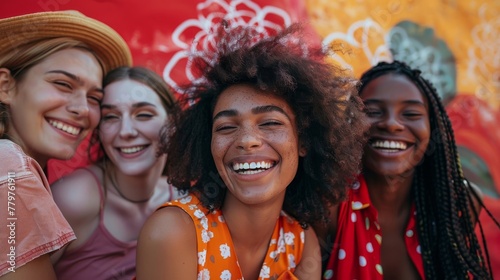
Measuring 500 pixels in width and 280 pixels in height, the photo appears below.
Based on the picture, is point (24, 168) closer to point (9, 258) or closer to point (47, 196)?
point (47, 196)

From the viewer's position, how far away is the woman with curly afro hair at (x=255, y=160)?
1.96 metres

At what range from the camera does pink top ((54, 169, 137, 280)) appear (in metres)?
2.41

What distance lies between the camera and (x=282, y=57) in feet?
6.66

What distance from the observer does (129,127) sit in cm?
258

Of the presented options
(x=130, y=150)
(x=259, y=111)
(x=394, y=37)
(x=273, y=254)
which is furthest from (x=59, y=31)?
(x=394, y=37)

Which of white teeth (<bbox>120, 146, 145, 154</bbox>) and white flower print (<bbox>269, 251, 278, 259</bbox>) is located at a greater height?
white teeth (<bbox>120, 146, 145, 154</bbox>)

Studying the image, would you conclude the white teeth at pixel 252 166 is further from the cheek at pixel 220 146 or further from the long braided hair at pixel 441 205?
the long braided hair at pixel 441 205

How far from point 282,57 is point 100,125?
115 centimetres

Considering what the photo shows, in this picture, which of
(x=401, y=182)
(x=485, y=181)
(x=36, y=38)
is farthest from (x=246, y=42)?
(x=485, y=181)

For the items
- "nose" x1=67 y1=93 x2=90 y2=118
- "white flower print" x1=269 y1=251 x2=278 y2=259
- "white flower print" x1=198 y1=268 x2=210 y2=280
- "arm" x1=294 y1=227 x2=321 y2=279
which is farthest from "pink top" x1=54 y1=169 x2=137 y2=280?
"arm" x1=294 y1=227 x2=321 y2=279

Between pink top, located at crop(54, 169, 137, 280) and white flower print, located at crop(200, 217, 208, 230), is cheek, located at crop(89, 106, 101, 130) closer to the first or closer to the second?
pink top, located at crop(54, 169, 137, 280)

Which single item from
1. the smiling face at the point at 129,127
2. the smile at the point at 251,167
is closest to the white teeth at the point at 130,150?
the smiling face at the point at 129,127

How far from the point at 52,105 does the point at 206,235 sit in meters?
0.92

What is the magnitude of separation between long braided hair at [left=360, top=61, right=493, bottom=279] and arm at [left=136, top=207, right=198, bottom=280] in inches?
50.0
